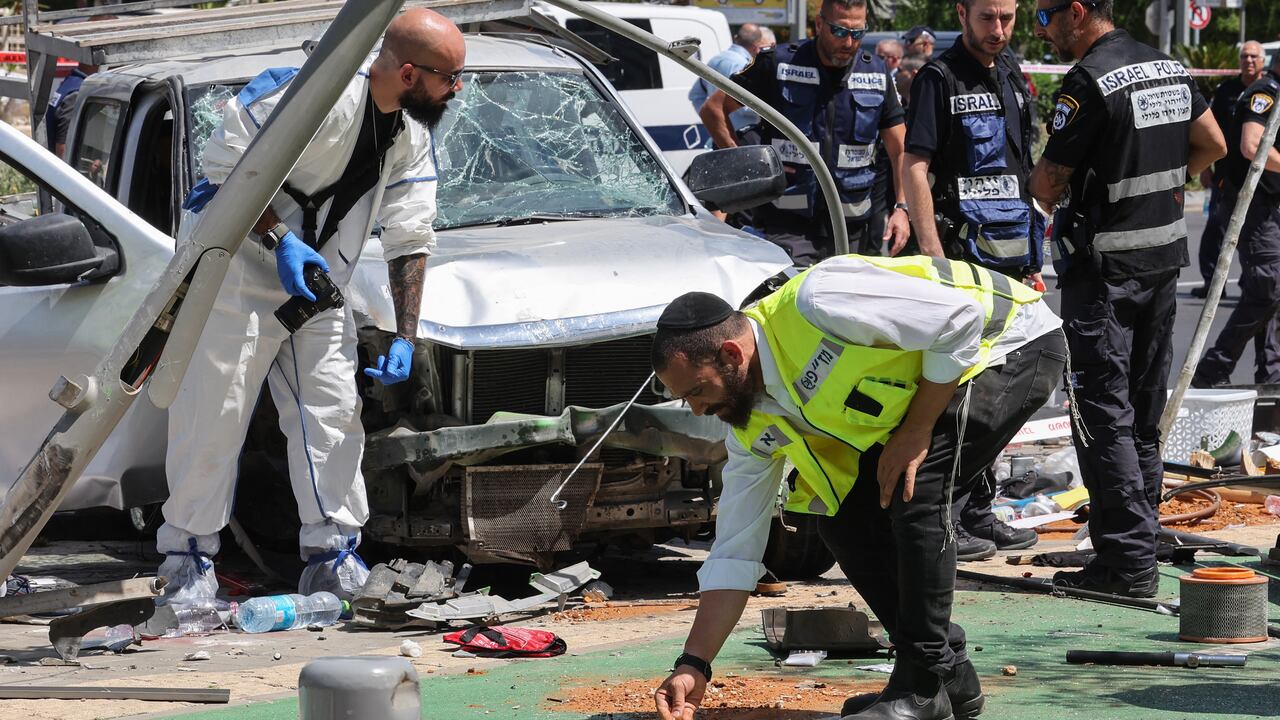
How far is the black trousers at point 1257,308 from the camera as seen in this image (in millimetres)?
10758

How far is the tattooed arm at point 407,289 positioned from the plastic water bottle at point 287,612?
1003 mm

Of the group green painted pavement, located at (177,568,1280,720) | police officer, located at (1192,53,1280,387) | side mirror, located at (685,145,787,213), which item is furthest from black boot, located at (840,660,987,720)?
police officer, located at (1192,53,1280,387)

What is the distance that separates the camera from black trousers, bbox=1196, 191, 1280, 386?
10758 millimetres

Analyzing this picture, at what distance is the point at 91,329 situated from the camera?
6.07 metres

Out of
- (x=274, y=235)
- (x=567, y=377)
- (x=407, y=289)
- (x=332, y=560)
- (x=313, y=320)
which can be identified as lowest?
(x=332, y=560)

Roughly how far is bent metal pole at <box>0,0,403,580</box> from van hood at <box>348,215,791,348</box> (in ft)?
7.06

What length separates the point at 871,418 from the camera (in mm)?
4168

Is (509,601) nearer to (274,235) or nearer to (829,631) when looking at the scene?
(829,631)

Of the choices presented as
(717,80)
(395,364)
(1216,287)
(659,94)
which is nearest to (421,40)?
(395,364)

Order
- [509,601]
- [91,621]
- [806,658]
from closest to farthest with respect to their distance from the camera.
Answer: [806,658] → [91,621] → [509,601]

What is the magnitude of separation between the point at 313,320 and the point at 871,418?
99.2 inches

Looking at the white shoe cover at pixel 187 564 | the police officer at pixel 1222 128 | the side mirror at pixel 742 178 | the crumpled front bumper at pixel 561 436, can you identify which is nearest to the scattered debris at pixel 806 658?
the crumpled front bumper at pixel 561 436

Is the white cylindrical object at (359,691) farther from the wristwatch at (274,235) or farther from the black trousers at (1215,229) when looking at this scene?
the black trousers at (1215,229)

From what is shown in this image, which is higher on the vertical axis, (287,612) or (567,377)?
(567,377)
